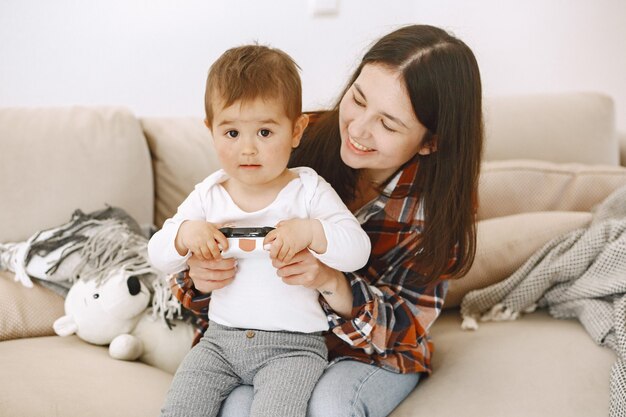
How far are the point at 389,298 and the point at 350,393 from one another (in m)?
0.20

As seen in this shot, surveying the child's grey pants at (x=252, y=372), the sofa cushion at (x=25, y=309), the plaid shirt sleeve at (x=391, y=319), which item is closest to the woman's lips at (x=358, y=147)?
the plaid shirt sleeve at (x=391, y=319)

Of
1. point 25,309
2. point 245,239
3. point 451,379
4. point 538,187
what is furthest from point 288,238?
point 538,187

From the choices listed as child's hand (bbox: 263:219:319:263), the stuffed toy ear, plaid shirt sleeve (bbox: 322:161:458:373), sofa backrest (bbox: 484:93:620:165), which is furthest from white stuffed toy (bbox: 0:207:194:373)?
sofa backrest (bbox: 484:93:620:165)

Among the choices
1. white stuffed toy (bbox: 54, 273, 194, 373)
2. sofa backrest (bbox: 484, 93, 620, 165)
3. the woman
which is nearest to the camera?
the woman

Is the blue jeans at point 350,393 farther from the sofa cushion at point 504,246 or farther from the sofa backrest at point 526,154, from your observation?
the sofa backrest at point 526,154

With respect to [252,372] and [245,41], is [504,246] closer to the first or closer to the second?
[252,372]

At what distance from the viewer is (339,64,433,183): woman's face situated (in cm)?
107

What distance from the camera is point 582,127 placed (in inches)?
77.4

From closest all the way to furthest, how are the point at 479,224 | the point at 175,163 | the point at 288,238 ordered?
the point at 288,238
the point at 479,224
the point at 175,163

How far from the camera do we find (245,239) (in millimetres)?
940

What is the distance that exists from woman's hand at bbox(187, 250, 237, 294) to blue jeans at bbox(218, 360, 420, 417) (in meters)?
0.18

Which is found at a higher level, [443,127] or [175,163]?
[443,127]

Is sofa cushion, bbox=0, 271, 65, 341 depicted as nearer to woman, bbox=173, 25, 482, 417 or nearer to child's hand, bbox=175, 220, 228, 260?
woman, bbox=173, 25, 482, 417

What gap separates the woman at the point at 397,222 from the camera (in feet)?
3.40
